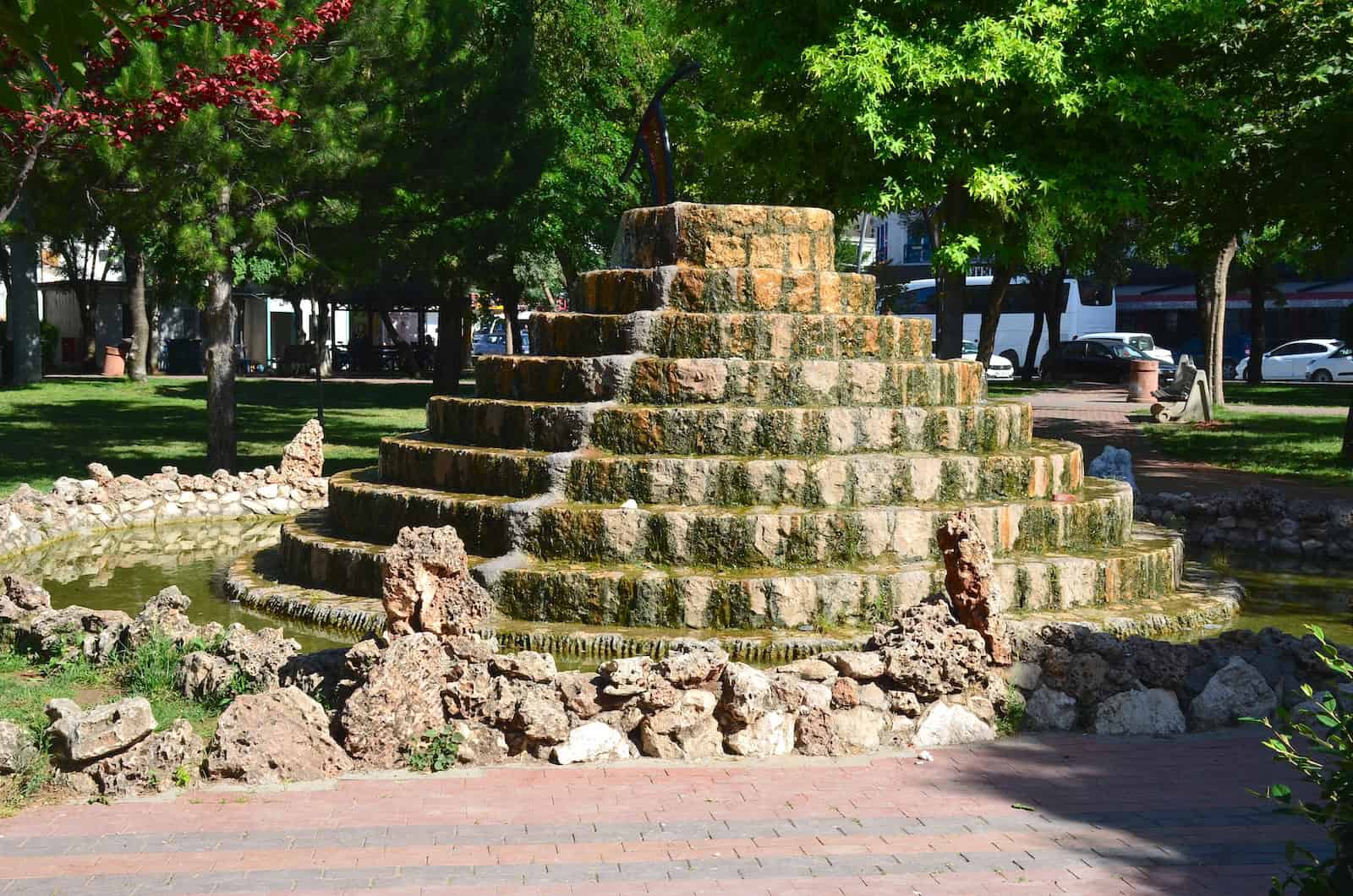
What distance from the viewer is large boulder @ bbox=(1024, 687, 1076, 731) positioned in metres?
7.07

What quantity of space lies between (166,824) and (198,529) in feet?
31.5

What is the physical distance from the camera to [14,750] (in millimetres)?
5832

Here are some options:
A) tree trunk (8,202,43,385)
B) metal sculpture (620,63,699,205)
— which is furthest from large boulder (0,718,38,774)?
tree trunk (8,202,43,385)

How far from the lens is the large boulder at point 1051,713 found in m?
7.07

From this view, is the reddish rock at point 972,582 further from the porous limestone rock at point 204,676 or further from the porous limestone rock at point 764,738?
the porous limestone rock at point 204,676

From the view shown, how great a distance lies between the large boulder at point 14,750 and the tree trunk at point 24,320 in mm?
25886

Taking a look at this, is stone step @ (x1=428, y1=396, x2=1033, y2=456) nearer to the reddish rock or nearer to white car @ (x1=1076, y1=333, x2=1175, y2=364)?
the reddish rock

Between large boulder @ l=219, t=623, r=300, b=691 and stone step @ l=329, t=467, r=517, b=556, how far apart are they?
93.4 inches

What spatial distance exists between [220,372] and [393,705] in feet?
38.8

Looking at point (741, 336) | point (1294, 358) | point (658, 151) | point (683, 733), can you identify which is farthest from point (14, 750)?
point (1294, 358)

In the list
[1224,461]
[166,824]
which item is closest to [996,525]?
[166,824]

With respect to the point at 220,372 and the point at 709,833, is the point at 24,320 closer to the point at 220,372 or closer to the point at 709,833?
the point at 220,372

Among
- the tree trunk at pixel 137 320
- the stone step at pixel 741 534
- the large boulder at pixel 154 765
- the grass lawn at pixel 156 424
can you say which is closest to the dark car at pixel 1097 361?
the grass lawn at pixel 156 424

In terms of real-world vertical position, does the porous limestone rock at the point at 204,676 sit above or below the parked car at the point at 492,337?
below
